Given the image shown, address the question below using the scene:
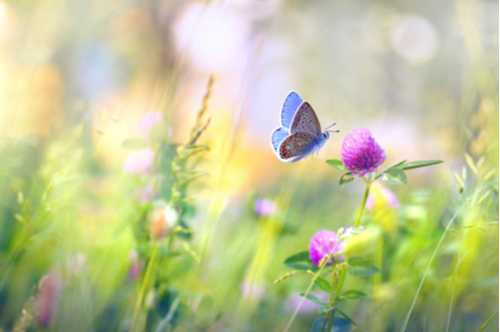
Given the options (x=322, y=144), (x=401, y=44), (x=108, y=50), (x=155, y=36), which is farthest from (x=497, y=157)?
(x=155, y=36)

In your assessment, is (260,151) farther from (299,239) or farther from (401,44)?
(299,239)

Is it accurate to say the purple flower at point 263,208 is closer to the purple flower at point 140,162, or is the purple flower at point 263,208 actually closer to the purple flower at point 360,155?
the purple flower at point 140,162

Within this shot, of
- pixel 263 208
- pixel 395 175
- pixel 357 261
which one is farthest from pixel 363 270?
→ pixel 263 208

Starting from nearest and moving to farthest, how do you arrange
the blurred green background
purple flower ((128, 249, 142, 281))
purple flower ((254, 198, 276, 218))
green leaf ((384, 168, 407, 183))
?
green leaf ((384, 168, 407, 183))
the blurred green background
purple flower ((128, 249, 142, 281))
purple flower ((254, 198, 276, 218))

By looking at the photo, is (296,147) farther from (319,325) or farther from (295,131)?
(319,325)

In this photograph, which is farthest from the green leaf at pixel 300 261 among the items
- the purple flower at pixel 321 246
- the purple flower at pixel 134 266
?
the purple flower at pixel 134 266

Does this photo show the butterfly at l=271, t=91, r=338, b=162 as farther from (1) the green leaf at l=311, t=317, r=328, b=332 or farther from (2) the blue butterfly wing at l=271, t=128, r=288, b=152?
(1) the green leaf at l=311, t=317, r=328, b=332

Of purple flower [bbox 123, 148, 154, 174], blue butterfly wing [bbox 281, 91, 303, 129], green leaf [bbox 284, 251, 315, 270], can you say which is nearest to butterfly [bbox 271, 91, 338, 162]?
blue butterfly wing [bbox 281, 91, 303, 129]
